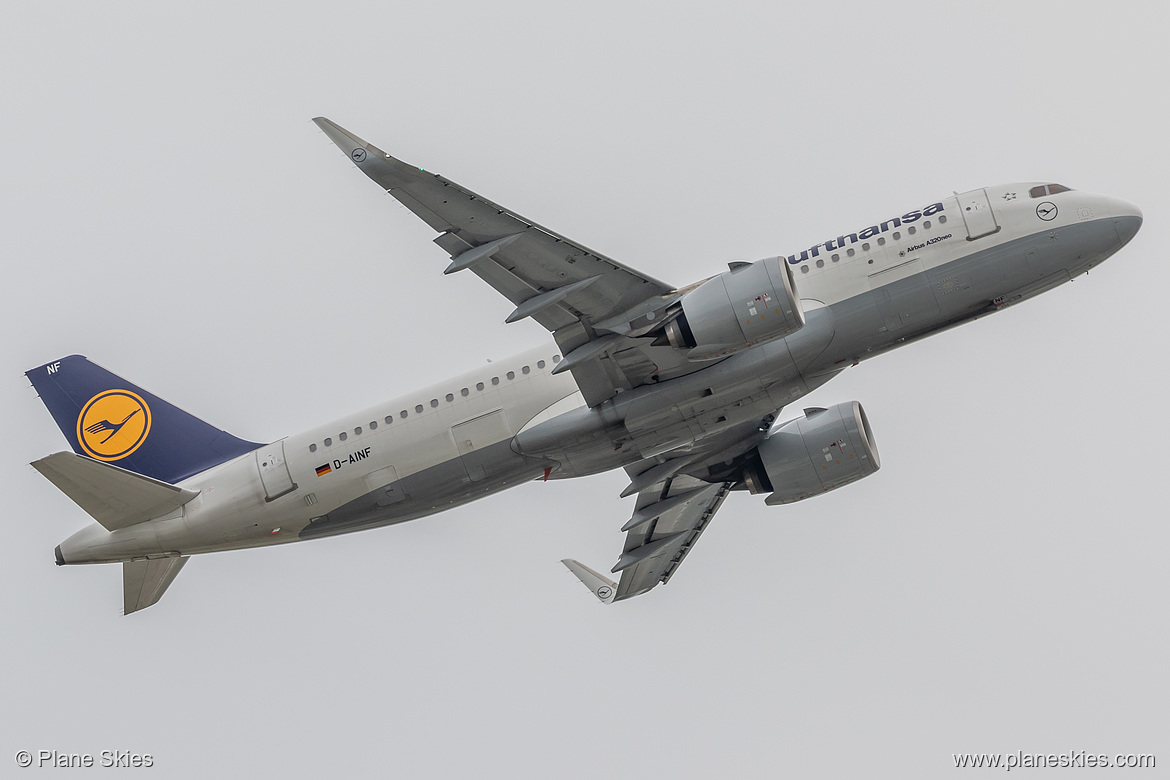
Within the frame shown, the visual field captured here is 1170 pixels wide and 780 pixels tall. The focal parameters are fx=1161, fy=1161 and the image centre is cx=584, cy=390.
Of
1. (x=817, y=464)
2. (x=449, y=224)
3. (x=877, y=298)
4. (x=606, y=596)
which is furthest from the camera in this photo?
(x=606, y=596)

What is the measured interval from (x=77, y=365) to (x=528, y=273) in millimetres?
16580

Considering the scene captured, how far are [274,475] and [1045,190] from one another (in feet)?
74.9

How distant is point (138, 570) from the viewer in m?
35.2

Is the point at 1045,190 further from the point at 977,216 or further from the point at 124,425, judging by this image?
the point at 124,425

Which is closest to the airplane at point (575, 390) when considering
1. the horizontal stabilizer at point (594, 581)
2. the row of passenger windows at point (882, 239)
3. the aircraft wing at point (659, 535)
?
the row of passenger windows at point (882, 239)

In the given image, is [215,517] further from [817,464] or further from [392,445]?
[817,464]

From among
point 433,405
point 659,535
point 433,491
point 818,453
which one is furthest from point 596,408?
point 659,535

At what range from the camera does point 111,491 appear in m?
32.7

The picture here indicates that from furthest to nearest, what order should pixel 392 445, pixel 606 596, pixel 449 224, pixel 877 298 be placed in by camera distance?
1. pixel 606 596
2. pixel 392 445
3. pixel 877 298
4. pixel 449 224

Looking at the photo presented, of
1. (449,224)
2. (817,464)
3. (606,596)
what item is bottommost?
(606,596)

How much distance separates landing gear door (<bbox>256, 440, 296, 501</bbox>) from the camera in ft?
110

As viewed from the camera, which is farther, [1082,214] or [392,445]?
[392,445]

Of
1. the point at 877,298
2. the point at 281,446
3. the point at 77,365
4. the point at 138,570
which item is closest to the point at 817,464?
the point at 877,298

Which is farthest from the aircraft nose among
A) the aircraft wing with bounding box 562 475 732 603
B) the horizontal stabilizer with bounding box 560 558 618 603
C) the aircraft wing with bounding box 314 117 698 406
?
the horizontal stabilizer with bounding box 560 558 618 603
